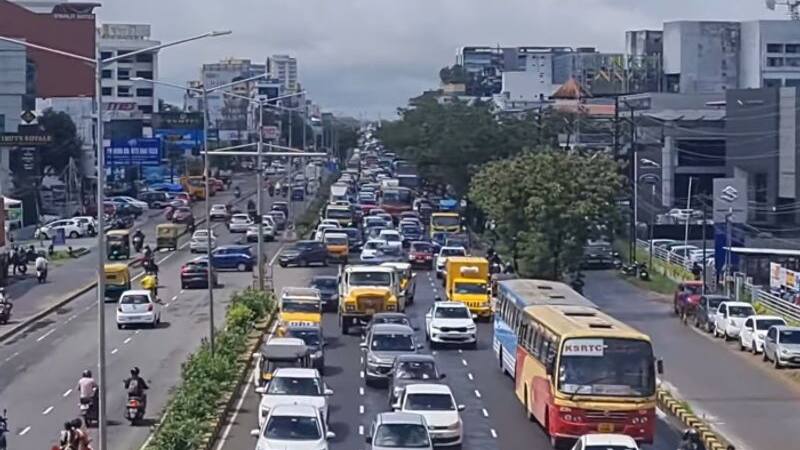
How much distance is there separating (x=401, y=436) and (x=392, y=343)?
11.0m

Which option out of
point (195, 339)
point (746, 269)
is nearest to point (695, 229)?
point (746, 269)

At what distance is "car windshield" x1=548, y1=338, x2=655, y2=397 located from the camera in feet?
87.5

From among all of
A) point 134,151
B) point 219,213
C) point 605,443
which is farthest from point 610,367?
point 134,151

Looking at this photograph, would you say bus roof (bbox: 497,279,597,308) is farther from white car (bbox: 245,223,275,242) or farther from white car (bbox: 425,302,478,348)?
white car (bbox: 245,223,275,242)

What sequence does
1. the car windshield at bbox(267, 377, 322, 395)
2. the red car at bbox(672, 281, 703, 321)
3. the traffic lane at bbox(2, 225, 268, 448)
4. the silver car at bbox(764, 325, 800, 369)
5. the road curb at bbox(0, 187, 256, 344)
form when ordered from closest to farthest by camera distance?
the car windshield at bbox(267, 377, 322, 395) → the traffic lane at bbox(2, 225, 268, 448) → the silver car at bbox(764, 325, 800, 369) → the road curb at bbox(0, 187, 256, 344) → the red car at bbox(672, 281, 703, 321)

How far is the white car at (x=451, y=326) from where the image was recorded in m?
43.1

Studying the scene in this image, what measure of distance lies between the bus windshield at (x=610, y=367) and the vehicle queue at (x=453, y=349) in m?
0.02

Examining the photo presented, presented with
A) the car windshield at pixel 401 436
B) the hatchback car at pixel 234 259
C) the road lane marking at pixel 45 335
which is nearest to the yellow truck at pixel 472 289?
the road lane marking at pixel 45 335

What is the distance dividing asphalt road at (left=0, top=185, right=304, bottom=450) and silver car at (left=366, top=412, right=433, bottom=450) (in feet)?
17.3

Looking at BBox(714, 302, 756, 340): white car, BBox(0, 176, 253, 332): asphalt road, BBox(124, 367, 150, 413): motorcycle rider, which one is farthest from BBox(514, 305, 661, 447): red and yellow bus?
BBox(0, 176, 253, 332): asphalt road

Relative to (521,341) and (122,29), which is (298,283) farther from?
(122,29)

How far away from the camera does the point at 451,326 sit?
43250 millimetres

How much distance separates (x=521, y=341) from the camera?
33.4 metres

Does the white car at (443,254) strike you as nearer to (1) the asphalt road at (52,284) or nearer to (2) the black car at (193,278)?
(2) the black car at (193,278)
